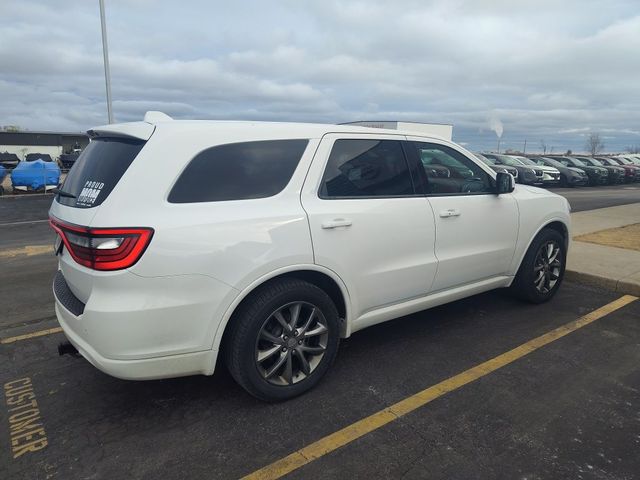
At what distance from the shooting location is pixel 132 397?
3127 millimetres

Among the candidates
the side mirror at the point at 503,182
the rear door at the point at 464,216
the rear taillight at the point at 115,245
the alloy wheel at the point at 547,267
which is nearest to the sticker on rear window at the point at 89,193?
the rear taillight at the point at 115,245

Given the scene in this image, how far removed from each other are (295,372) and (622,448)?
193 centimetres

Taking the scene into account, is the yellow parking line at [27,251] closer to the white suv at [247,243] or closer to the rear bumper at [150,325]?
the white suv at [247,243]

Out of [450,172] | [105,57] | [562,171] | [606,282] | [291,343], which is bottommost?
[606,282]

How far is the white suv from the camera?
250cm

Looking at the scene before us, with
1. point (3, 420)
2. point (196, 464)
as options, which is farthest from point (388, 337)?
point (3, 420)

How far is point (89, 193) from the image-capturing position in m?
2.72

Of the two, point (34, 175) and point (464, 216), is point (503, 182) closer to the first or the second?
point (464, 216)

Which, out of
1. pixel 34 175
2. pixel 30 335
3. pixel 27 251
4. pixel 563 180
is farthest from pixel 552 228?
pixel 563 180

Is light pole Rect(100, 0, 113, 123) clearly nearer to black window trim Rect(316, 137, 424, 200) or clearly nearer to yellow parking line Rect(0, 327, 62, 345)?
yellow parking line Rect(0, 327, 62, 345)

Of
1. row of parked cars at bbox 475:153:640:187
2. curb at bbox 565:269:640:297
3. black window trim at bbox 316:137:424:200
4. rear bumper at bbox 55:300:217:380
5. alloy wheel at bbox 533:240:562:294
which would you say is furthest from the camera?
row of parked cars at bbox 475:153:640:187

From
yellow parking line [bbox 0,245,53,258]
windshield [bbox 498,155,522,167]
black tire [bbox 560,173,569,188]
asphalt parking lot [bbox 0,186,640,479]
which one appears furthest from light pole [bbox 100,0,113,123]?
black tire [bbox 560,173,569,188]

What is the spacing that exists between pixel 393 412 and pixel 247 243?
1400 mm

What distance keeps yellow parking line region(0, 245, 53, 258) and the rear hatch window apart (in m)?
5.27
